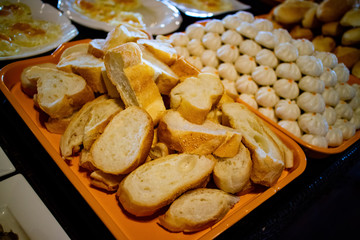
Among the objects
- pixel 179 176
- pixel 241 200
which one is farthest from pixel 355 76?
pixel 179 176

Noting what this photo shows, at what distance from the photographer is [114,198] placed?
1.13 meters

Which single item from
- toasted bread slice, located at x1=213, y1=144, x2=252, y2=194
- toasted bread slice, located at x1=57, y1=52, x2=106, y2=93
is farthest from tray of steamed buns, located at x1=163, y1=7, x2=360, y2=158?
toasted bread slice, located at x1=57, y1=52, x2=106, y2=93

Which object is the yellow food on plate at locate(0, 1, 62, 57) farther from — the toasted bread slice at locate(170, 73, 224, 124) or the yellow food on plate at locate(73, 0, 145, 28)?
the toasted bread slice at locate(170, 73, 224, 124)

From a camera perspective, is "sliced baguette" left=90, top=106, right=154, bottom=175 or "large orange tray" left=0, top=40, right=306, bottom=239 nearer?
"large orange tray" left=0, top=40, right=306, bottom=239

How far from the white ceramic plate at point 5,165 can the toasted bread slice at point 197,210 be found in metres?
0.71

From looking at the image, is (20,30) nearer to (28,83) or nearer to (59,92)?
(28,83)

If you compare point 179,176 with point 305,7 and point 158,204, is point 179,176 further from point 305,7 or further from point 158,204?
point 305,7

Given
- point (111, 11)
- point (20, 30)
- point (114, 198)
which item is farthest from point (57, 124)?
point (111, 11)

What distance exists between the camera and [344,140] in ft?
6.26

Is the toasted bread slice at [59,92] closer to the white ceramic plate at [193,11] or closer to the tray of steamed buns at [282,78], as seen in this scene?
the tray of steamed buns at [282,78]

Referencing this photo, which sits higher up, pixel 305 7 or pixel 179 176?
pixel 305 7

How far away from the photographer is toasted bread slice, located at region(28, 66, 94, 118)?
4.21 feet

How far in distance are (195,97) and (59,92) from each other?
730mm

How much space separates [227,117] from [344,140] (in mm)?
1152
